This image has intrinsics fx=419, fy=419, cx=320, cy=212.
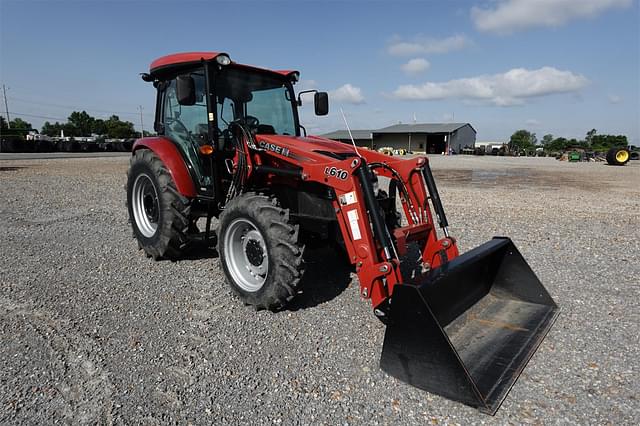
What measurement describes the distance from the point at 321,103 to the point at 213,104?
1486 millimetres

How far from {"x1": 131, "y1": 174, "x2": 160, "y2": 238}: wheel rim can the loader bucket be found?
3.96 m

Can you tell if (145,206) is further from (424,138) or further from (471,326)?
(424,138)

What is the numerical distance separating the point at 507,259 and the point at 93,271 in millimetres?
4621

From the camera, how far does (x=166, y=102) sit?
550 cm

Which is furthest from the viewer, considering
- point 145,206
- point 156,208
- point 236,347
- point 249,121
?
point 145,206

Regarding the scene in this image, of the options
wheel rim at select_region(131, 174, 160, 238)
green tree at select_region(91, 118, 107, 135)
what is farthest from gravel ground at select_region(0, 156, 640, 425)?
green tree at select_region(91, 118, 107, 135)

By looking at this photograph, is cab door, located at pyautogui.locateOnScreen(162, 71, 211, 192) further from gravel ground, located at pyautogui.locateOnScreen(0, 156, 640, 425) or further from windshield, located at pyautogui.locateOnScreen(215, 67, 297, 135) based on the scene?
gravel ground, located at pyautogui.locateOnScreen(0, 156, 640, 425)

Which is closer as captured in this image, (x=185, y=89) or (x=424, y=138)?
(x=185, y=89)

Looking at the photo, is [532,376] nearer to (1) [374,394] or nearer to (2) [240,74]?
(1) [374,394]

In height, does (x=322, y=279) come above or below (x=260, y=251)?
below

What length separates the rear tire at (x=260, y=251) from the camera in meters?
3.62

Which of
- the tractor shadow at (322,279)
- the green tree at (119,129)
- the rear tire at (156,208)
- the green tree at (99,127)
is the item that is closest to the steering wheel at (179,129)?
the rear tire at (156,208)

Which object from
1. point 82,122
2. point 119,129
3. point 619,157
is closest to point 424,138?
point 619,157

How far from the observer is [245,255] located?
420 cm
